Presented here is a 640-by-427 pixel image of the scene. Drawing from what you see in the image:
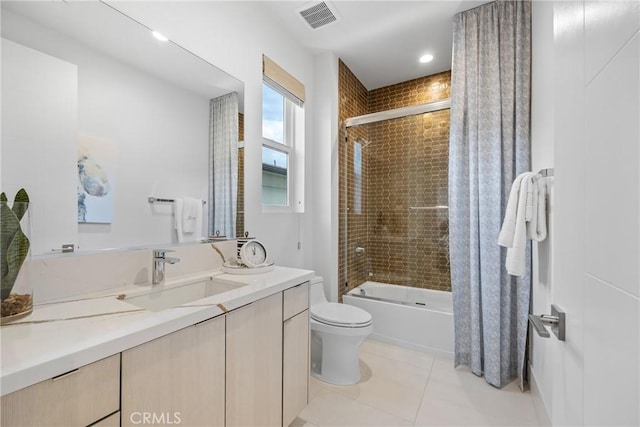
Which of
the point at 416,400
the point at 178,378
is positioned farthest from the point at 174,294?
the point at 416,400

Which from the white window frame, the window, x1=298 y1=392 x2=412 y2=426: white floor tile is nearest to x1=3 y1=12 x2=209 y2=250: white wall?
the window

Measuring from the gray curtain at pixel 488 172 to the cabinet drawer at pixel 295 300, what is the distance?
1317mm

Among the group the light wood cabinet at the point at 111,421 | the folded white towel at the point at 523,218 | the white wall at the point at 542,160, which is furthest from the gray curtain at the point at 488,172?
the light wood cabinet at the point at 111,421

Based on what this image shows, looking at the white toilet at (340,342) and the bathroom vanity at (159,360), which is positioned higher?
the bathroom vanity at (159,360)

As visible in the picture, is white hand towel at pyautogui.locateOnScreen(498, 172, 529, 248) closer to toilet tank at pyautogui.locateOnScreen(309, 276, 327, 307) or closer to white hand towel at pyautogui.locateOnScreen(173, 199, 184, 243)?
toilet tank at pyautogui.locateOnScreen(309, 276, 327, 307)

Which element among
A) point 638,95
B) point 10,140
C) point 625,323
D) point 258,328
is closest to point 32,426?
point 258,328

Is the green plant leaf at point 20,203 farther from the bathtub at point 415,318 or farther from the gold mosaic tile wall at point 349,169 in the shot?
the bathtub at point 415,318

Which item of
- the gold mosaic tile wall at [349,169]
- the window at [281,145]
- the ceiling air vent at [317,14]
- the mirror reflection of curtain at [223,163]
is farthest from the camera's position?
the gold mosaic tile wall at [349,169]

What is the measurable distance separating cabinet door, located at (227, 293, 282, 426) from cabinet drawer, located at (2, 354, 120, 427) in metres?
0.40

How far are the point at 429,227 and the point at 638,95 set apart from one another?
2.56 metres

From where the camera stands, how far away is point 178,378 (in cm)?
89

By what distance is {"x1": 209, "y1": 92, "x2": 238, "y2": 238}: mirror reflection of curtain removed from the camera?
5.61 feet

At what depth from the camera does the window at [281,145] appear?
7.14ft

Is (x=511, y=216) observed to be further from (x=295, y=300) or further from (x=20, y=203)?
(x=20, y=203)
